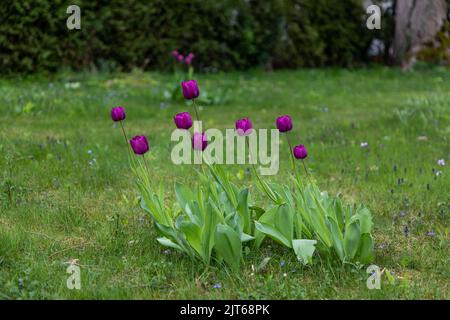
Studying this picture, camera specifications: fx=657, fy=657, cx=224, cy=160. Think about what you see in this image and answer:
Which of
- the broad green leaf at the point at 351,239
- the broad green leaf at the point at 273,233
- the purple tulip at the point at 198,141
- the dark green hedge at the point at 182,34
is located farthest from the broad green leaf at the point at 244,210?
the dark green hedge at the point at 182,34

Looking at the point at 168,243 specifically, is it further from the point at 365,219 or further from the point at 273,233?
the point at 365,219

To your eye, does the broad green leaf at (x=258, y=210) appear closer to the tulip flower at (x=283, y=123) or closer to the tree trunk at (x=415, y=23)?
the tulip flower at (x=283, y=123)

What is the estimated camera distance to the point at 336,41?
12562 millimetres

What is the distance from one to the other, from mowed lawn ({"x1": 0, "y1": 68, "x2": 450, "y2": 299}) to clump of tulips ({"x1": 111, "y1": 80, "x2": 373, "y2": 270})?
0.08m

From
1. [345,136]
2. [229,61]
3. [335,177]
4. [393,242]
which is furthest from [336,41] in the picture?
[393,242]

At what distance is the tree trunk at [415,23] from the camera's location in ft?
39.1

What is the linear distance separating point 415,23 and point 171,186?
29.4ft

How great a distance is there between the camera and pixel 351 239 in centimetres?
294

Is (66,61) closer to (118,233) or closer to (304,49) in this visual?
(304,49)

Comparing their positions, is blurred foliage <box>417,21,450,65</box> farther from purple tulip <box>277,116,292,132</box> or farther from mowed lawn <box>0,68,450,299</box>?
purple tulip <box>277,116,292,132</box>

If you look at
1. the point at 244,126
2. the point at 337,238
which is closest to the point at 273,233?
the point at 337,238

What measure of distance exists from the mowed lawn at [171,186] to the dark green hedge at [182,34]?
35.9 inches

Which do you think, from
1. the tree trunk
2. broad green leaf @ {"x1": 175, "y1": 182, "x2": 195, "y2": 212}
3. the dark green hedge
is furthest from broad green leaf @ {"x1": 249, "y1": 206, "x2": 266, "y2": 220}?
the tree trunk

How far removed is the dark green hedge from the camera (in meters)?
9.53
